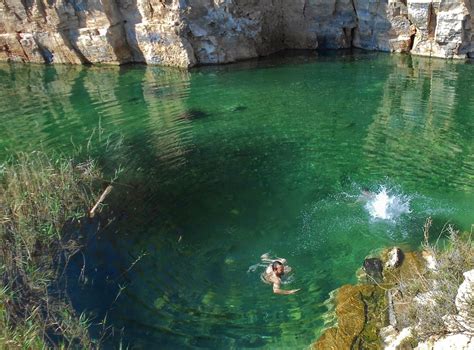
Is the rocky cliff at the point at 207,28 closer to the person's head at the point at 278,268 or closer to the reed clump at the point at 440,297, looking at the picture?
the person's head at the point at 278,268

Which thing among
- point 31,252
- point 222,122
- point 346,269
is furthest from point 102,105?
point 346,269

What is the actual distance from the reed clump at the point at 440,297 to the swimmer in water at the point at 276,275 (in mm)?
2159

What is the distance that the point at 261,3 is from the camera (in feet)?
84.8

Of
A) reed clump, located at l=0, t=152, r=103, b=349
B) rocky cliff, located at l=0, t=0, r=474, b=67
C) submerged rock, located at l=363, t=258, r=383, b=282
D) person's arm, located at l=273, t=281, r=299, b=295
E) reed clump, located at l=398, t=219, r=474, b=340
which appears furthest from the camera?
rocky cliff, located at l=0, t=0, r=474, b=67

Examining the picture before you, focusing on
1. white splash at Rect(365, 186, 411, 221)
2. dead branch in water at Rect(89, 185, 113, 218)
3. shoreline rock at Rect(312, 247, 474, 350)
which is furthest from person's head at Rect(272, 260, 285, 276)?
dead branch in water at Rect(89, 185, 113, 218)

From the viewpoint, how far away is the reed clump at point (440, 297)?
5.66 m

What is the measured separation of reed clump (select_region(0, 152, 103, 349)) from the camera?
630cm

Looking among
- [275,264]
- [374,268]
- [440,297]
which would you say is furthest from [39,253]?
[440,297]

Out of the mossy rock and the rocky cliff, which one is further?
the rocky cliff

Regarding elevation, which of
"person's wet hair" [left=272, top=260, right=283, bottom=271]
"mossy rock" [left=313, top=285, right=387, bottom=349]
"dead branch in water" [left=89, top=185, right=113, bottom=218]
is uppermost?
"dead branch in water" [left=89, top=185, right=113, bottom=218]

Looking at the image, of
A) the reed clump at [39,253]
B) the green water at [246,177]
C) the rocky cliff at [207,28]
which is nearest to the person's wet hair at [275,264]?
the green water at [246,177]

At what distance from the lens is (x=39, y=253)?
8.09 meters

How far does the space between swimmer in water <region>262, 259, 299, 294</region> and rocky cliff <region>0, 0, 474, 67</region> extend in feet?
58.2

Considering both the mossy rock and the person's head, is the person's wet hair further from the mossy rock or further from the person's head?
the mossy rock
